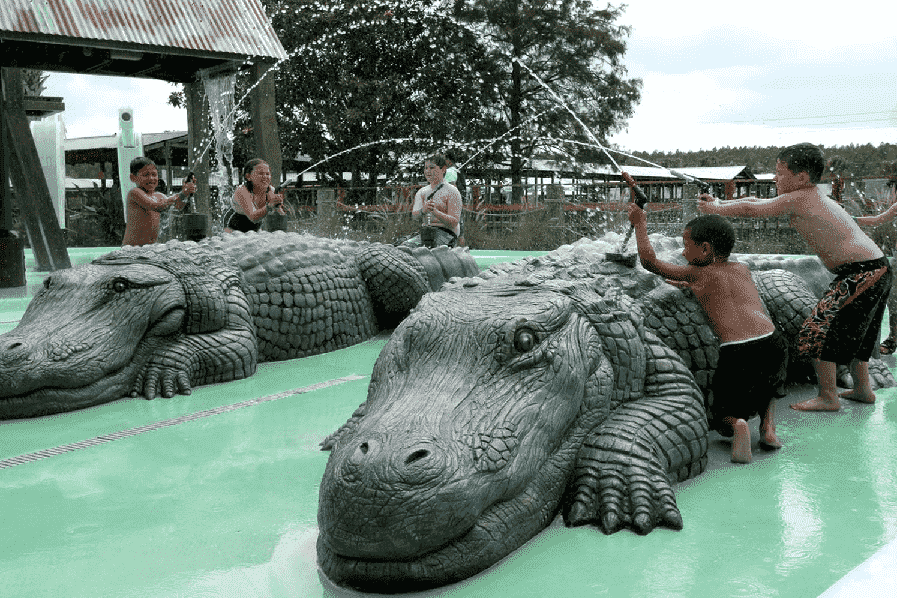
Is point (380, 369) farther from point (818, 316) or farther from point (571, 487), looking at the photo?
point (818, 316)

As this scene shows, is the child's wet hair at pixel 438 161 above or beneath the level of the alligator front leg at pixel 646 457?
above

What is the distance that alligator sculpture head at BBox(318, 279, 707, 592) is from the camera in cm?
194

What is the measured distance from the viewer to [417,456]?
196 cm

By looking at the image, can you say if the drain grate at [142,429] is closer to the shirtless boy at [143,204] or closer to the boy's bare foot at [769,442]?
the shirtless boy at [143,204]

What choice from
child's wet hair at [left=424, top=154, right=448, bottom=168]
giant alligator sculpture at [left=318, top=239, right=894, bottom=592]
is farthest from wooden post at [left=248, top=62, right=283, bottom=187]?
giant alligator sculpture at [left=318, top=239, right=894, bottom=592]

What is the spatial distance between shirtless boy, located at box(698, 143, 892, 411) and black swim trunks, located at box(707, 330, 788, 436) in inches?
23.1

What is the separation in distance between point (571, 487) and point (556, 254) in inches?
48.4

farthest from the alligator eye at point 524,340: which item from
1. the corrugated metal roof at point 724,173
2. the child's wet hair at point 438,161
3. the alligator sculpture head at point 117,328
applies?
the corrugated metal roof at point 724,173

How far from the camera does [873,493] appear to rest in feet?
8.93

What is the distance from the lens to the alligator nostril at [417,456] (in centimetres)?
194

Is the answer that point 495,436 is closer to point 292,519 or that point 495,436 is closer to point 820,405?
point 292,519

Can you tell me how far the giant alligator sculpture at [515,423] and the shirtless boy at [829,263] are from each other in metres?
0.71

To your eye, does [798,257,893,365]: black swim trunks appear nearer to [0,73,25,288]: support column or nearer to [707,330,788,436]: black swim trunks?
[707,330,788,436]: black swim trunks

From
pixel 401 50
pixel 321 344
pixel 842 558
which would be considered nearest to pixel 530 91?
pixel 401 50
